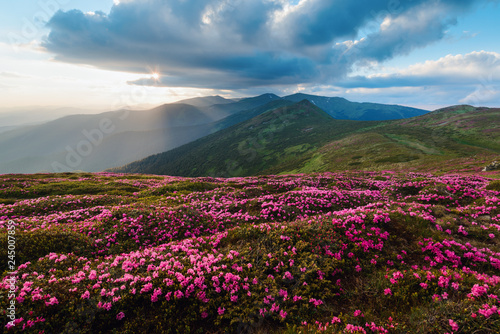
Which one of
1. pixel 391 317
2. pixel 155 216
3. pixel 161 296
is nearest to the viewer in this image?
pixel 391 317

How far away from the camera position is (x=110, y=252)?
480 inches

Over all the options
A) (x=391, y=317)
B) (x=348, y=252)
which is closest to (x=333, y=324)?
(x=391, y=317)

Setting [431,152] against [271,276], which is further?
[431,152]

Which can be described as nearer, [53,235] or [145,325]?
[145,325]

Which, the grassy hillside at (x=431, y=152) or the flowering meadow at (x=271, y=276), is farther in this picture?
the grassy hillside at (x=431, y=152)

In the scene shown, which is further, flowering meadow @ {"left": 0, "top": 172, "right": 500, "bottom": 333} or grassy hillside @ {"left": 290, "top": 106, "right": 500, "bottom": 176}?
grassy hillside @ {"left": 290, "top": 106, "right": 500, "bottom": 176}

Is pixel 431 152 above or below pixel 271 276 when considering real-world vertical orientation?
below

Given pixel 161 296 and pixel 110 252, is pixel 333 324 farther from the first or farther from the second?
pixel 110 252

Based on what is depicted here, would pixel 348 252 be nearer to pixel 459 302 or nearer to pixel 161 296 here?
pixel 459 302

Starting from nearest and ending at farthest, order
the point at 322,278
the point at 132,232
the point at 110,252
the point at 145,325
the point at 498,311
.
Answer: the point at 498,311
the point at 145,325
the point at 322,278
the point at 110,252
the point at 132,232

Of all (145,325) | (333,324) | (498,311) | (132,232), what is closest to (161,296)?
(145,325)

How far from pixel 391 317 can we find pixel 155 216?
50.5ft

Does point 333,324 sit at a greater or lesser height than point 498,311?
lesser

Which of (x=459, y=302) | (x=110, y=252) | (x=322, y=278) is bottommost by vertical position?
(x=110, y=252)
